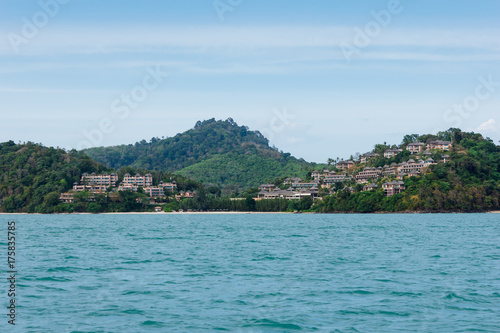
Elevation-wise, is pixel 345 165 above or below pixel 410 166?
above

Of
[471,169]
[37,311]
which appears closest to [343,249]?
[37,311]

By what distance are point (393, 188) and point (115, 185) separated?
84.8 meters

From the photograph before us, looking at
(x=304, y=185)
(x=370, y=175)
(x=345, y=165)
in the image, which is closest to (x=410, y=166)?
(x=370, y=175)

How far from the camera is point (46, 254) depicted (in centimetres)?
3828

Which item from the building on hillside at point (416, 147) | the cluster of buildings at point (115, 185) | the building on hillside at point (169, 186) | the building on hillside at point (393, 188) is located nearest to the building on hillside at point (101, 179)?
the cluster of buildings at point (115, 185)

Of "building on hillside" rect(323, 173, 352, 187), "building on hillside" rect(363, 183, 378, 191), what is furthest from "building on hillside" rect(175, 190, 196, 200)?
"building on hillside" rect(363, 183, 378, 191)

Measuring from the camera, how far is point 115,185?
17538cm

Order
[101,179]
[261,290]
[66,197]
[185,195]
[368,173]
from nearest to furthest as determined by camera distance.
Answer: [261,290] → [66,197] → [368,173] → [185,195] → [101,179]

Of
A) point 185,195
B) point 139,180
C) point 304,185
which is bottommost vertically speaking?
point 185,195

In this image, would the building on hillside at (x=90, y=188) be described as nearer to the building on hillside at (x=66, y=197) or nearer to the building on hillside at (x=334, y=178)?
the building on hillside at (x=66, y=197)

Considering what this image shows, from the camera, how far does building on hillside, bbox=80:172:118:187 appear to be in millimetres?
170075

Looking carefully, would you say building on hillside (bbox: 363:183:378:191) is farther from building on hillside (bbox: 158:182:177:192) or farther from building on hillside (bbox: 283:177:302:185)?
building on hillside (bbox: 158:182:177:192)

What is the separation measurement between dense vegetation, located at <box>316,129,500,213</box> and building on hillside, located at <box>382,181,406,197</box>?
1434 mm

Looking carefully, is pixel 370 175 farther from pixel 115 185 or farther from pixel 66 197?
pixel 66 197
